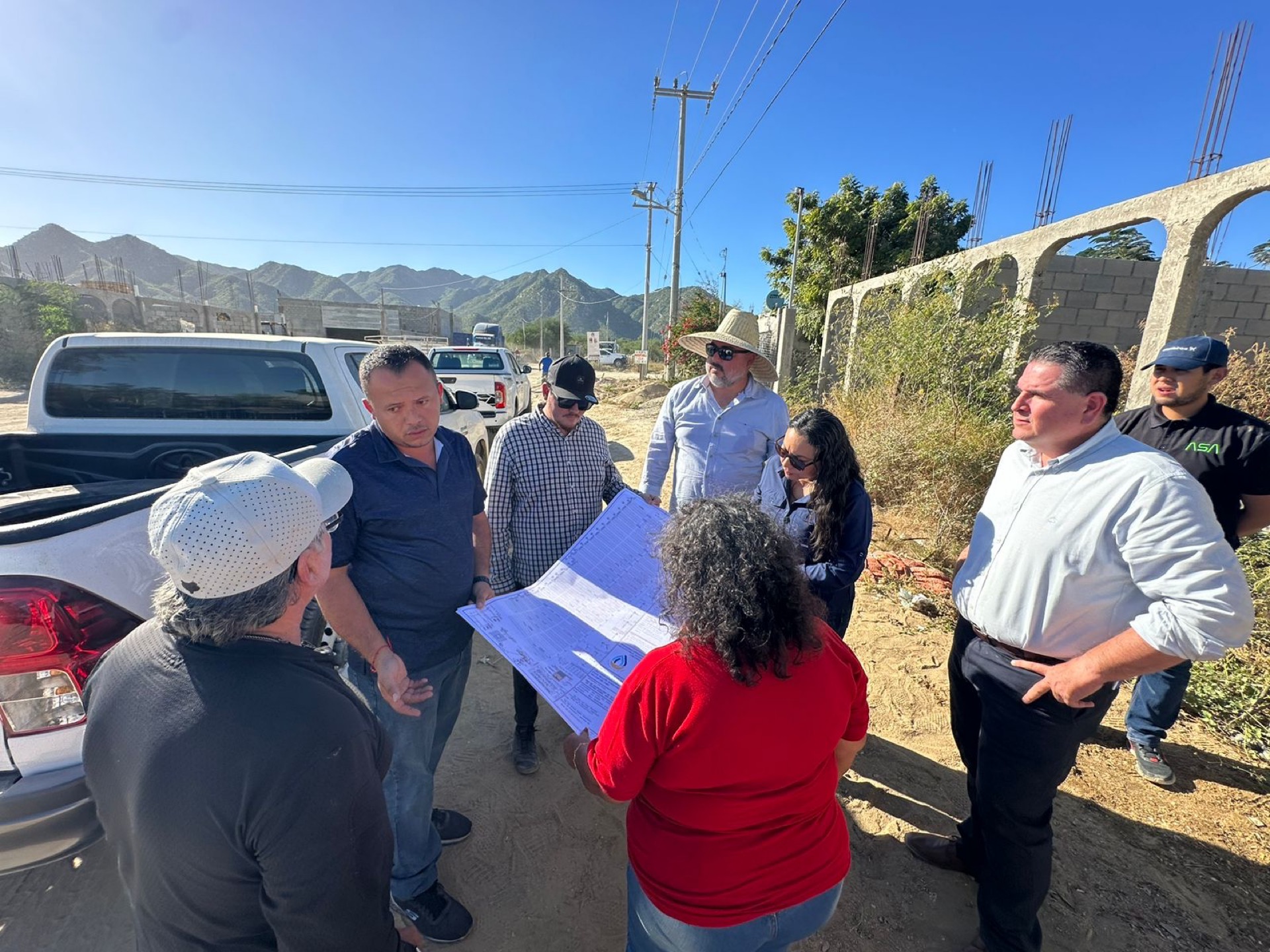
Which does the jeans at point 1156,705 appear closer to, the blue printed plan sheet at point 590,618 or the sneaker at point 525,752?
the blue printed plan sheet at point 590,618

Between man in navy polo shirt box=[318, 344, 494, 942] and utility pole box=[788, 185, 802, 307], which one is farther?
utility pole box=[788, 185, 802, 307]

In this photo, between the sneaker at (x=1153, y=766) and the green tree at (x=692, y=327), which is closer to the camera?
the sneaker at (x=1153, y=766)

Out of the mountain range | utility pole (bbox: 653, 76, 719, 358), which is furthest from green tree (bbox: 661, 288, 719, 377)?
the mountain range

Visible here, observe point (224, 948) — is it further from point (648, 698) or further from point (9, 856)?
point (9, 856)

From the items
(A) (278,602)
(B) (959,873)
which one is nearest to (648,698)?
(A) (278,602)

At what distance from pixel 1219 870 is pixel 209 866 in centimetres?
340

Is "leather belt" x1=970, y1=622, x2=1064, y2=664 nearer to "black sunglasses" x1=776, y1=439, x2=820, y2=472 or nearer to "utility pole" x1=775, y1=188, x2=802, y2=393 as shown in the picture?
"black sunglasses" x1=776, y1=439, x2=820, y2=472

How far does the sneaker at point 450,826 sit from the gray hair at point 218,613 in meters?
1.75

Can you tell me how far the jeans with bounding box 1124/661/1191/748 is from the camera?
256cm

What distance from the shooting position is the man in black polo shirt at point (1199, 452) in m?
2.40

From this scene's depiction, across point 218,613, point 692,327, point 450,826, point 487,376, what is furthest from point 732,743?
point 692,327

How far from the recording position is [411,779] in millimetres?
1825

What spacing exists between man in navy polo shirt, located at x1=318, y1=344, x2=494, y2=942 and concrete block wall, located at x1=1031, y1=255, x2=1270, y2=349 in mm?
7619

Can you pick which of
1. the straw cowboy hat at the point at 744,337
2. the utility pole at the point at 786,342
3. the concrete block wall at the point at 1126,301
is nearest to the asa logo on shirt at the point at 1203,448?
the straw cowboy hat at the point at 744,337
